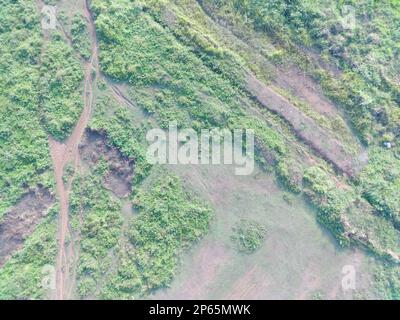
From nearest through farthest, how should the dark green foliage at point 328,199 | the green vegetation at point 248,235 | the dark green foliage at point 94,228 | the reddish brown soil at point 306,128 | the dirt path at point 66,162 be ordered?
the dark green foliage at point 94,228, the dirt path at point 66,162, the dark green foliage at point 328,199, the green vegetation at point 248,235, the reddish brown soil at point 306,128

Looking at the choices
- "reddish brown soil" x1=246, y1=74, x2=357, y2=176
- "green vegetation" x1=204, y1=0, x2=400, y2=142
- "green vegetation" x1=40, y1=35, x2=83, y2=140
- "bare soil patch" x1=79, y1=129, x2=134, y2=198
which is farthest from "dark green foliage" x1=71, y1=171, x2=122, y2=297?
"green vegetation" x1=204, y1=0, x2=400, y2=142

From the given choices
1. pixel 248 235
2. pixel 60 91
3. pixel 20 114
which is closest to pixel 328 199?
pixel 248 235

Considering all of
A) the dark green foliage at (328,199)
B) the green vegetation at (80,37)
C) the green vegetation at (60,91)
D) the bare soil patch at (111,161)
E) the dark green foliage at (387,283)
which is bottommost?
the dark green foliage at (387,283)

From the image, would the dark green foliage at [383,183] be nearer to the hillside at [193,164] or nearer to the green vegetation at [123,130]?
the hillside at [193,164]

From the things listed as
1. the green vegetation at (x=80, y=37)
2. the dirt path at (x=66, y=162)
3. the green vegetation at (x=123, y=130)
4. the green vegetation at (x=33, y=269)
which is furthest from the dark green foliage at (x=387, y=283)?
the green vegetation at (x=80, y=37)

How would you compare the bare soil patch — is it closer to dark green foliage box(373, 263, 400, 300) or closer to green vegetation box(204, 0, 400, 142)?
green vegetation box(204, 0, 400, 142)
